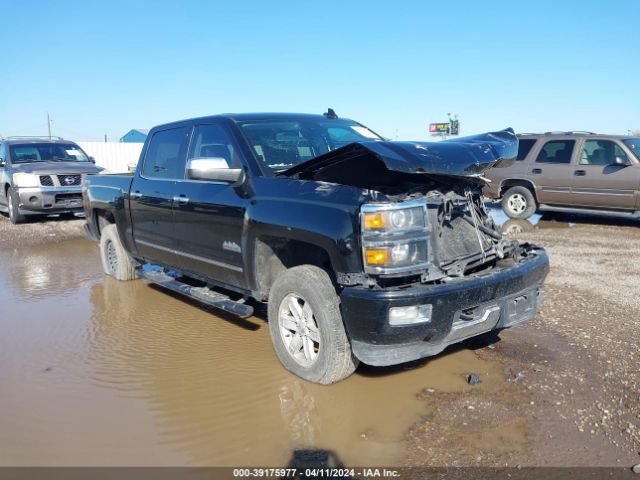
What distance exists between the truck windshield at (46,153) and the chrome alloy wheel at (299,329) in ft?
34.1

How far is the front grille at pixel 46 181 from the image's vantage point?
1121 cm

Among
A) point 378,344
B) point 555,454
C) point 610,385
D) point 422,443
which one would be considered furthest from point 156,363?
point 610,385

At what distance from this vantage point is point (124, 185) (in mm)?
6105

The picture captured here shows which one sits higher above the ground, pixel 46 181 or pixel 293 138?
pixel 293 138

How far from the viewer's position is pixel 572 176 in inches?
432

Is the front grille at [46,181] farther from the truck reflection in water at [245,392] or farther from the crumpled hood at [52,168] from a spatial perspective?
the truck reflection in water at [245,392]

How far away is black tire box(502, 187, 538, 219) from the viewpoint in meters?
11.6

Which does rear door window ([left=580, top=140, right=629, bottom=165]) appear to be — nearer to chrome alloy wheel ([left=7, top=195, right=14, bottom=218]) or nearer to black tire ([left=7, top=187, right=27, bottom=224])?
black tire ([left=7, top=187, right=27, bottom=224])

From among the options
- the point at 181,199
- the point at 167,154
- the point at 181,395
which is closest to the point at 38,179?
the point at 167,154

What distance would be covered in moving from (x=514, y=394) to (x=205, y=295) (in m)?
2.61

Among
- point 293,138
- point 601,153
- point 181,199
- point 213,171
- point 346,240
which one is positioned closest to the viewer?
point 346,240

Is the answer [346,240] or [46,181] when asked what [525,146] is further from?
[46,181]

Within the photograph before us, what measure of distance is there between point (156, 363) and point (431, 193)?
2475 millimetres

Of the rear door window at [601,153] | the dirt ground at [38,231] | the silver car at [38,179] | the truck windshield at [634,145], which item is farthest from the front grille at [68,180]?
the truck windshield at [634,145]
